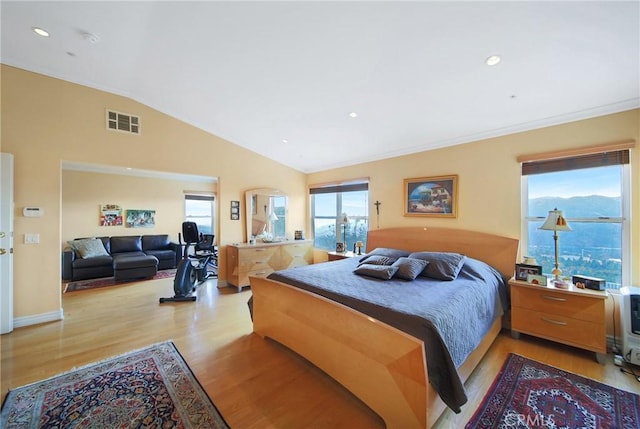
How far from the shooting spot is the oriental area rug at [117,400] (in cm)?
163

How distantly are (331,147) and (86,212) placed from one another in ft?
18.8

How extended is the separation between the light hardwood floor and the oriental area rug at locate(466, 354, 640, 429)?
0.10 meters

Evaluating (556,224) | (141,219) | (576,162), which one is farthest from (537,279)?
(141,219)

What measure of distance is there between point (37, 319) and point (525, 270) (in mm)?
5691

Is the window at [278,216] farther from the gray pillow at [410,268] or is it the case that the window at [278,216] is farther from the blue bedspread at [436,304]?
the gray pillow at [410,268]

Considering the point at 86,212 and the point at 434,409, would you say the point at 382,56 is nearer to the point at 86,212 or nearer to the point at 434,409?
the point at 434,409

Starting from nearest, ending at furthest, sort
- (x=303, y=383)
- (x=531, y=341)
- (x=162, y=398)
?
(x=162, y=398)
(x=303, y=383)
(x=531, y=341)

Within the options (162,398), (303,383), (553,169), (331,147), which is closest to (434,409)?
(303,383)

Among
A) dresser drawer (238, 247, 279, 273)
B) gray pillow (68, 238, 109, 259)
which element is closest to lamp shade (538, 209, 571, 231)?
dresser drawer (238, 247, 279, 273)

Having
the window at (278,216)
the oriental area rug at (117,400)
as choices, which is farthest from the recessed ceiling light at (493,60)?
the window at (278,216)

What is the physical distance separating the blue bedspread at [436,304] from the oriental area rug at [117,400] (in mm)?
1169

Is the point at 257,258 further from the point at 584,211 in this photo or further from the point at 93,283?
the point at 584,211

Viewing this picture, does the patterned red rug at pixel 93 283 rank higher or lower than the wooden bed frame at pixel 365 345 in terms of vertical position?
lower

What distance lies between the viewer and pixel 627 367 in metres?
2.20
